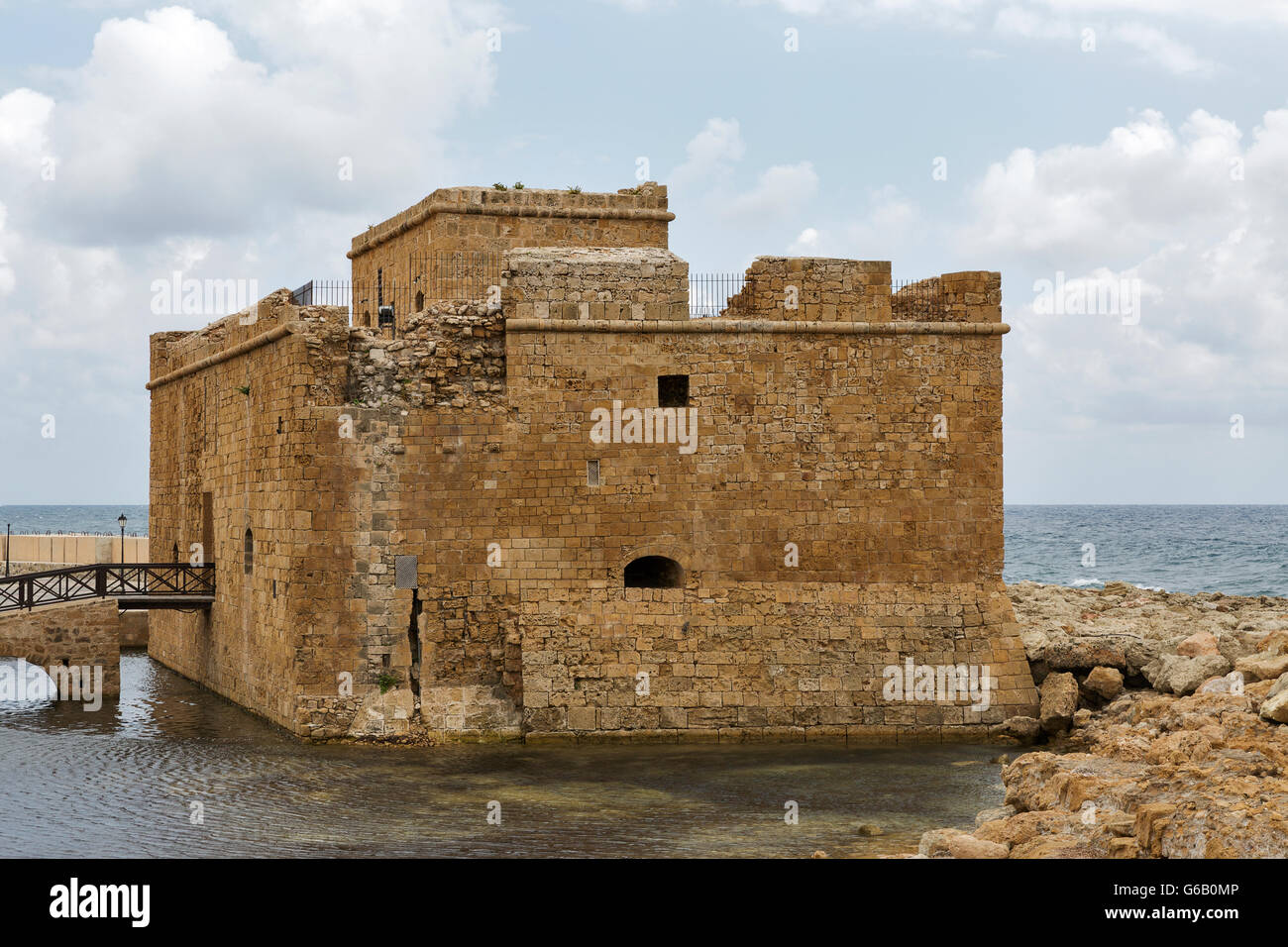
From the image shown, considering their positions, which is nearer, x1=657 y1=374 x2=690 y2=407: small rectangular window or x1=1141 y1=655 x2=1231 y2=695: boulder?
x1=1141 y1=655 x2=1231 y2=695: boulder

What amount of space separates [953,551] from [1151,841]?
31.2ft

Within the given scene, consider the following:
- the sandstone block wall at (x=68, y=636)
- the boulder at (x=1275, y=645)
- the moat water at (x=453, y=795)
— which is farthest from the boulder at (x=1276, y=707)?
the sandstone block wall at (x=68, y=636)

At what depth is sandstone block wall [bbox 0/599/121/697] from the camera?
2202 centimetres

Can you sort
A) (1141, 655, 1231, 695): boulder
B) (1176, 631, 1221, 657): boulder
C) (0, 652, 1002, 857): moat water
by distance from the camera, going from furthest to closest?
1. (1176, 631, 1221, 657): boulder
2. (1141, 655, 1231, 695): boulder
3. (0, 652, 1002, 857): moat water

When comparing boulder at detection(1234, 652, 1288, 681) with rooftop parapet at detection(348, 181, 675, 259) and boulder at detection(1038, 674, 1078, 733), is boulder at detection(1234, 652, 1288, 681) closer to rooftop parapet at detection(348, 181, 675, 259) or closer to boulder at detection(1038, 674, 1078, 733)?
boulder at detection(1038, 674, 1078, 733)

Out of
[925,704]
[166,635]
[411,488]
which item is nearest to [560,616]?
[411,488]

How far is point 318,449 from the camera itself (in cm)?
1923

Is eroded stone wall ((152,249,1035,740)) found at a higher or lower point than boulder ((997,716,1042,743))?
higher

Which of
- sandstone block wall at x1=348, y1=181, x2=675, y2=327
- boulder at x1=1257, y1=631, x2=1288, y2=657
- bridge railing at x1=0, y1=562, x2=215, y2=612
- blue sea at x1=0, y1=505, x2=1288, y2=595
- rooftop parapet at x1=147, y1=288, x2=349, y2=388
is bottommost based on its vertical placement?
blue sea at x1=0, y1=505, x2=1288, y2=595

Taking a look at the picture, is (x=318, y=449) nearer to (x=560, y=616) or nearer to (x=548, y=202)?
(x=560, y=616)

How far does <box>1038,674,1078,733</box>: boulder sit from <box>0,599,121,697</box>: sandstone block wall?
562 inches

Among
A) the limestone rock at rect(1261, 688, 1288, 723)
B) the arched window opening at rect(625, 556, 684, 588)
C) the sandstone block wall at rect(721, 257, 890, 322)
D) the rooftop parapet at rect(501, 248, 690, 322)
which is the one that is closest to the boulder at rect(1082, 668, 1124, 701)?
the limestone rock at rect(1261, 688, 1288, 723)

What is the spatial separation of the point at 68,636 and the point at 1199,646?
1717 cm

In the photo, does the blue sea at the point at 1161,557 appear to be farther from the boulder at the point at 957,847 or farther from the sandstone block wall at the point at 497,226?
the boulder at the point at 957,847
